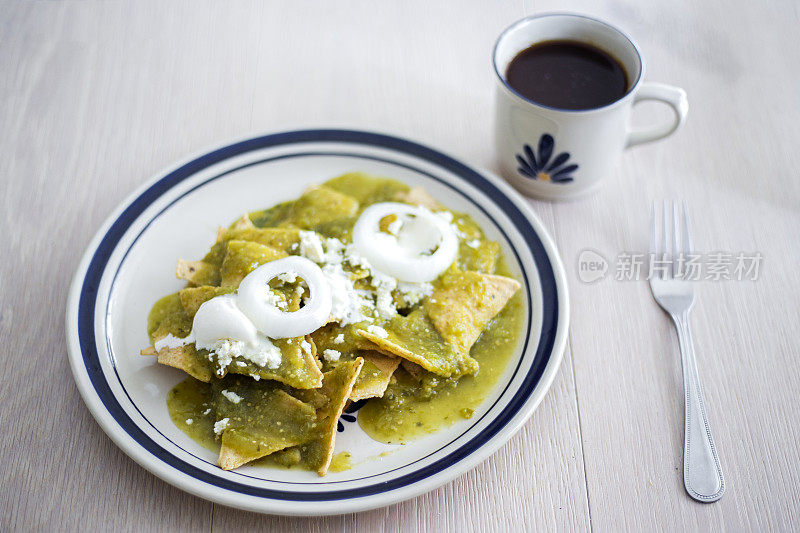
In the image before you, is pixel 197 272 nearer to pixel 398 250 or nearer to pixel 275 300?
pixel 275 300

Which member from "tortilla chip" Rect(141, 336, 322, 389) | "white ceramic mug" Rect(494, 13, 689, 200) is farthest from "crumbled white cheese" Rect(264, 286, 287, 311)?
"white ceramic mug" Rect(494, 13, 689, 200)

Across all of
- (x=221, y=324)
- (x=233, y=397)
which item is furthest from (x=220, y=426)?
(x=221, y=324)

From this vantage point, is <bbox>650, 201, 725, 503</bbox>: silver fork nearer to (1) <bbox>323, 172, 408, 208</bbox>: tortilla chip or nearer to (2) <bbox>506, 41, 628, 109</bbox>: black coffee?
(2) <bbox>506, 41, 628, 109</bbox>: black coffee

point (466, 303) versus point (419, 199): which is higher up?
point (419, 199)

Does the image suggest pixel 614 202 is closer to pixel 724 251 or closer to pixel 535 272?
pixel 724 251

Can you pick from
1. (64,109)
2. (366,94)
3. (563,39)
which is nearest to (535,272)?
(563,39)

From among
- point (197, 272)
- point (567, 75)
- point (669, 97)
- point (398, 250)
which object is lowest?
point (197, 272)
